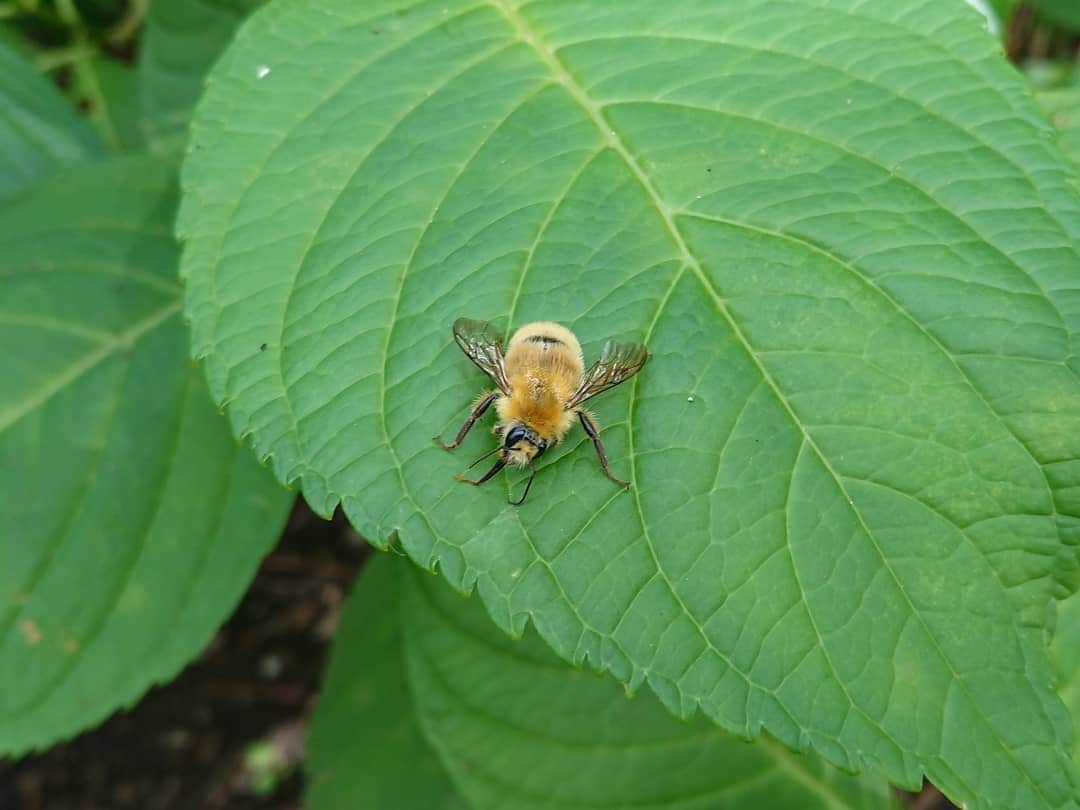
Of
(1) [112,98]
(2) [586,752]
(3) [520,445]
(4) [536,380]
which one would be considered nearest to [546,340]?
(4) [536,380]

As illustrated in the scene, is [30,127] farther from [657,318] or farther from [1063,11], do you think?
[1063,11]

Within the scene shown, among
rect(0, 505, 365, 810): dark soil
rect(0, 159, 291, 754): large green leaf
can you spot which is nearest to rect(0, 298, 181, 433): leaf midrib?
rect(0, 159, 291, 754): large green leaf

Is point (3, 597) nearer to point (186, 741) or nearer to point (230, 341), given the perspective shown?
point (230, 341)

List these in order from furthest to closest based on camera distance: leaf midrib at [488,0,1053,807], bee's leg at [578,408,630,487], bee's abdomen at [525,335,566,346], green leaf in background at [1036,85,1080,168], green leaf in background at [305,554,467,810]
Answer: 1. green leaf in background at [305,554,467,810]
2. green leaf in background at [1036,85,1080,168]
3. bee's abdomen at [525,335,566,346]
4. bee's leg at [578,408,630,487]
5. leaf midrib at [488,0,1053,807]

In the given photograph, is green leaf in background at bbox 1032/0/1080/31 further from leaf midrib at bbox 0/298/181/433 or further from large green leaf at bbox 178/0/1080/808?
leaf midrib at bbox 0/298/181/433

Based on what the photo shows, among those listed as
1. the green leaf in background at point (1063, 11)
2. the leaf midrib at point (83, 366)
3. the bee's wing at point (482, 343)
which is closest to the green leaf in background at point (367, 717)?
the leaf midrib at point (83, 366)

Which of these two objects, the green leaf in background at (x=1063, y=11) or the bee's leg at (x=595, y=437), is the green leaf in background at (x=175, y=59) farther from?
the green leaf in background at (x=1063, y=11)
